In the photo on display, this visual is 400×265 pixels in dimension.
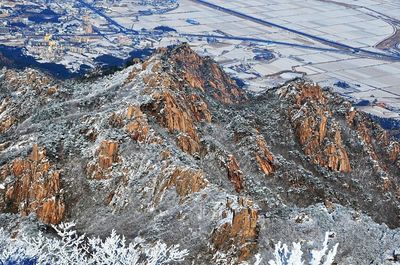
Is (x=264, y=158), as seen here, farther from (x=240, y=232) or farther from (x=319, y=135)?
(x=240, y=232)

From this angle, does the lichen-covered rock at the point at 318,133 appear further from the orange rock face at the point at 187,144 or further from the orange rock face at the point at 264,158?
the orange rock face at the point at 187,144

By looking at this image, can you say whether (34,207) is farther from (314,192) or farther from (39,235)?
(314,192)

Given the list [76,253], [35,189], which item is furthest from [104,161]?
[76,253]

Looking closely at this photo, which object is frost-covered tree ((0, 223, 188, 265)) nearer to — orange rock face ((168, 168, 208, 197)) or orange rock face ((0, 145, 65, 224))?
orange rock face ((0, 145, 65, 224))

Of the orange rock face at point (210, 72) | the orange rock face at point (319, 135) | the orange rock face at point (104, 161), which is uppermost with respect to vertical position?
the orange rock face at point (104, 161)

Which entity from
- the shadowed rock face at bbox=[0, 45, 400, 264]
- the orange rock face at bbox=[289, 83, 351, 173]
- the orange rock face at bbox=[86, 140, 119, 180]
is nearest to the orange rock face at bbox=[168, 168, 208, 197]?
the shadowed rock face at bbox=[0, 45, 400, 264]

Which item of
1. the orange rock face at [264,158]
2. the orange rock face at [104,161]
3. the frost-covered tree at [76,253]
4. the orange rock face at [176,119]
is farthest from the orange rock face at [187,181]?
the orange rock face at [264,158]
